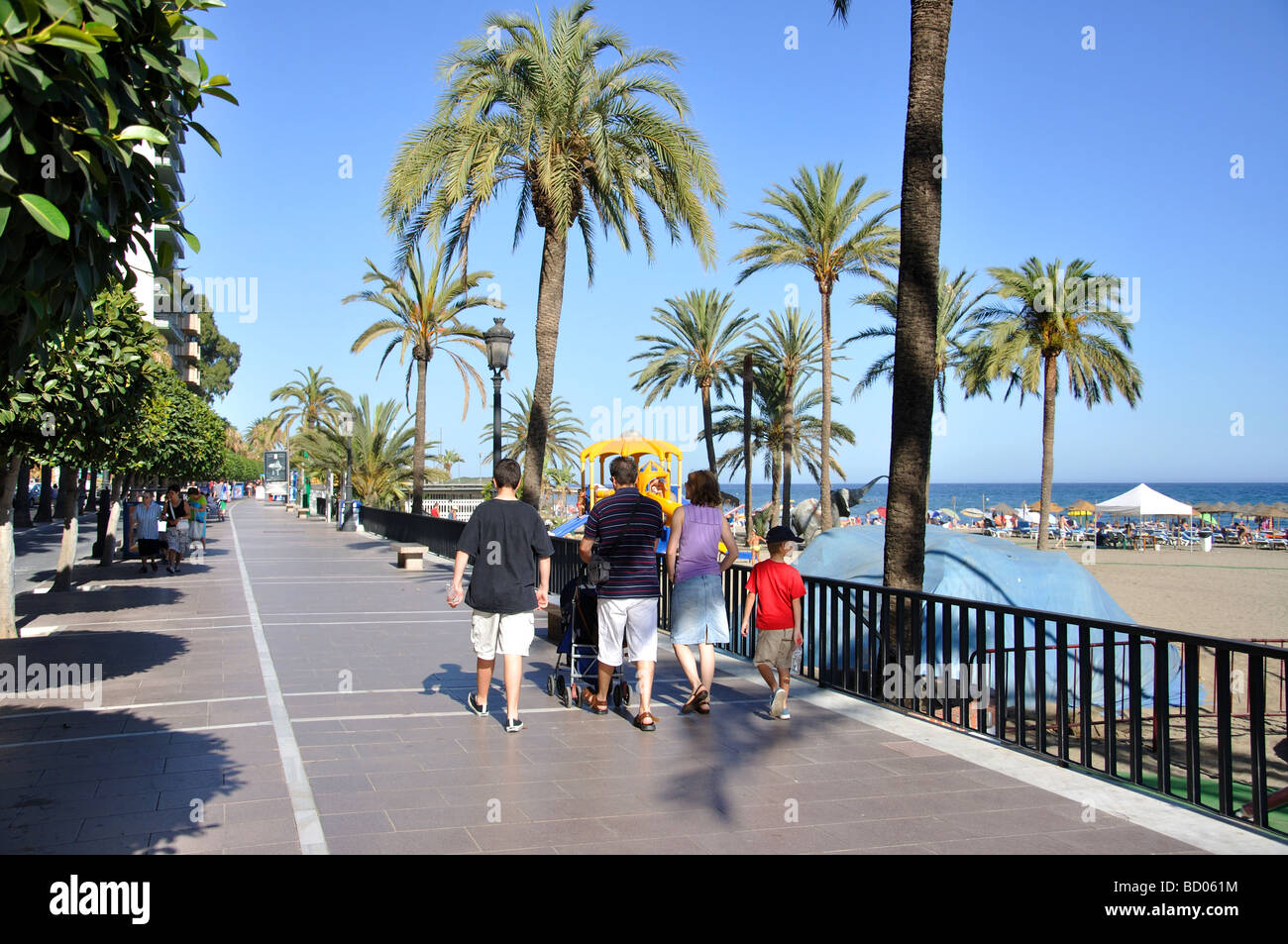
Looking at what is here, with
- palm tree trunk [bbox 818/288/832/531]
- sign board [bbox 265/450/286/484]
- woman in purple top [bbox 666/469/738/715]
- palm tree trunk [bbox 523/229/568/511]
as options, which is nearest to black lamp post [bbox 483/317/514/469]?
palm tree trunk [bbox 523/229/568/511]

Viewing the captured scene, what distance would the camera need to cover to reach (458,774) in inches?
231

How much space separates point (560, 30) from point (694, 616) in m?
11.7

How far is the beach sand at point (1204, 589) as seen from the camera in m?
22.0

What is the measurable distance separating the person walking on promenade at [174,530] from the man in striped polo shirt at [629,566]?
50.3 ft

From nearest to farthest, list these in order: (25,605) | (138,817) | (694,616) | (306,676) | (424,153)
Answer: (138,817), (694,616), (306,676), (25,605), (424,153)

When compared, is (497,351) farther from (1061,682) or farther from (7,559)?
(1061,682)

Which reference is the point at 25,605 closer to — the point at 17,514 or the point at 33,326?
the point at 33,326

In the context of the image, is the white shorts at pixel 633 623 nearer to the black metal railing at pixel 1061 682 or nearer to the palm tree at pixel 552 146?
the black metal railing at pixel 1061 682

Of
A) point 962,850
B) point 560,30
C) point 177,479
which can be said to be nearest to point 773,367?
point 177,479

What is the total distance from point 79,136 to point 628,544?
4471 mm

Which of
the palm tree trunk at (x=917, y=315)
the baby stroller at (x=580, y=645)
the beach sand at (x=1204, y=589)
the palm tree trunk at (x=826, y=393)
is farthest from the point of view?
the palm tree trunk at (x=826, y=393)

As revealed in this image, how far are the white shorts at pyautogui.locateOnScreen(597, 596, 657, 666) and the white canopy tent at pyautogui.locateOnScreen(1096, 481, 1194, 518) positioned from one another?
5148 cm

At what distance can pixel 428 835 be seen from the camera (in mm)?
4750

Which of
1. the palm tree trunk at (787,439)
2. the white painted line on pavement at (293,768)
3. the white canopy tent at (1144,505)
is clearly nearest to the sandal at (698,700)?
the white painted line on pavement at (293,768)
